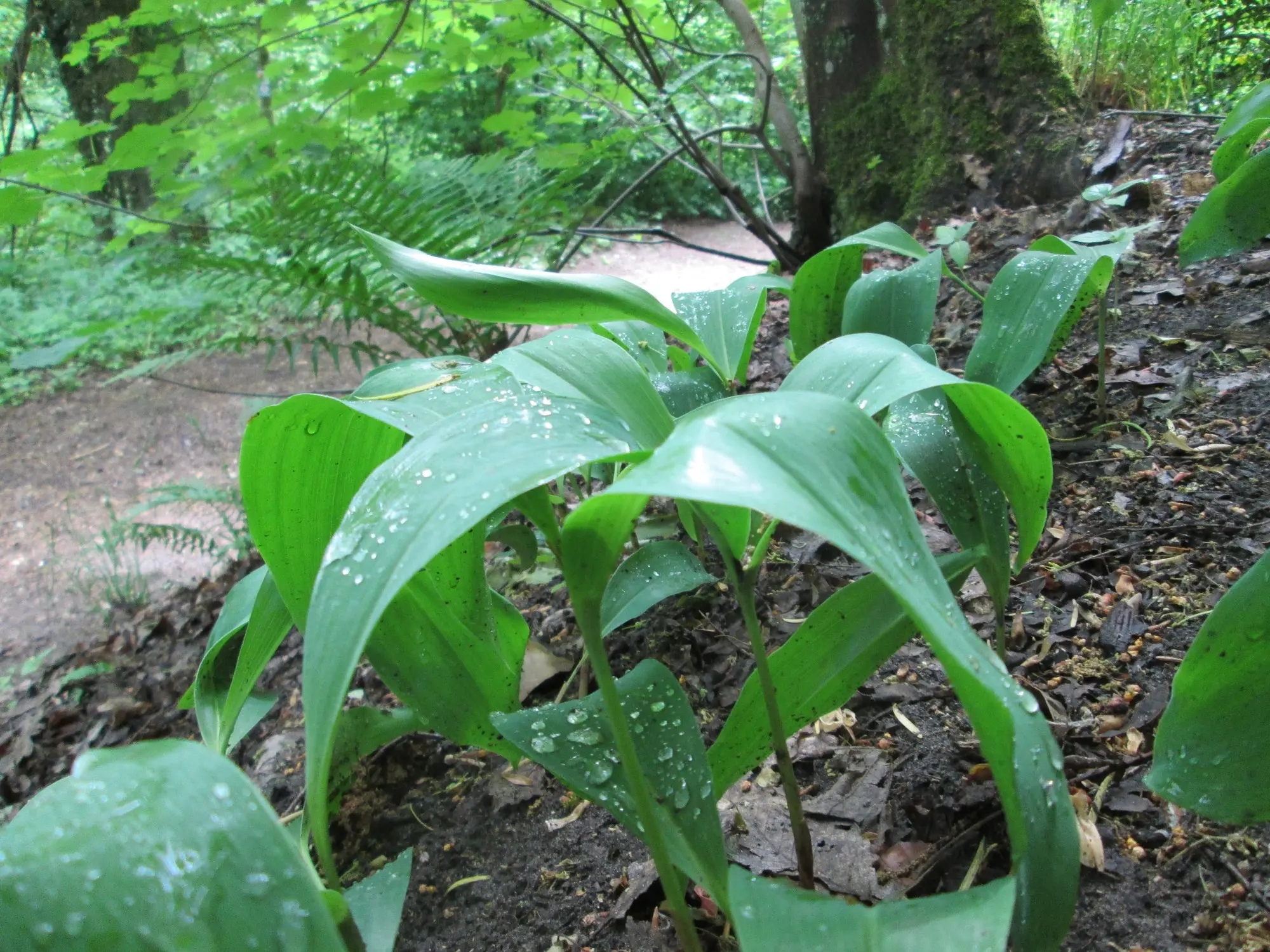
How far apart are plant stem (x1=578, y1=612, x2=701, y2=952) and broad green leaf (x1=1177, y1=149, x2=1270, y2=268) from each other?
0.79 metres

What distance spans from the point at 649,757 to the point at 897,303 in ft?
1.67

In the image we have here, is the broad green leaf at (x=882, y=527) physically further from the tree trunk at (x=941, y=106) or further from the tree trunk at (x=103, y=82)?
the tree trunk at (x=103, y=82)

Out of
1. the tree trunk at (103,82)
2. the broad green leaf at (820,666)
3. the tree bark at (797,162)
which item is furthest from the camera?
the tree trunk at (103,82)

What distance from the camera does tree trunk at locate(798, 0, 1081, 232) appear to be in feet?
5.33

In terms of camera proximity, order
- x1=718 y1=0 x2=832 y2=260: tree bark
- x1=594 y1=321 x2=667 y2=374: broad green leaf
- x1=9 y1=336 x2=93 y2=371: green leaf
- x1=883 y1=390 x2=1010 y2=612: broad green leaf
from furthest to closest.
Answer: x1=718 y1=0 x2=832 y2=260: tree bark, x1=9 y1=336 x2=93 y2=371: green leaf, x1=594 y1=321 x2=667 y2=374: broad green leaf, x1=883 y1=390 x2=1010 y2=612: broad green leaf

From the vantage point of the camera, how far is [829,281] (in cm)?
85

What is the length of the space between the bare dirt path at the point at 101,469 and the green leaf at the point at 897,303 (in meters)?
1.23

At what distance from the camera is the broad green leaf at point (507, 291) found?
45 centimetres

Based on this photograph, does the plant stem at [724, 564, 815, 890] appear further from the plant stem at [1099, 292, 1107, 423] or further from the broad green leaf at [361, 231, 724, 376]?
the plant stem at [1099, 292, 1107, 423]

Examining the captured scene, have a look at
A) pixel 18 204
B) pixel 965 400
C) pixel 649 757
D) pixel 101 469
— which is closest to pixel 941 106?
pixel 965 400

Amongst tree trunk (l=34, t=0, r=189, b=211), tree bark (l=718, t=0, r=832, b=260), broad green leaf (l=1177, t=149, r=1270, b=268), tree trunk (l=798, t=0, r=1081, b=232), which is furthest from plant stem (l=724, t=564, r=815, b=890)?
tree trunk (l=34, t=0, r=189, b=211)

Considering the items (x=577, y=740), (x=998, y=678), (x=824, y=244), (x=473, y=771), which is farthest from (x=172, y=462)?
(x=998, y=678)

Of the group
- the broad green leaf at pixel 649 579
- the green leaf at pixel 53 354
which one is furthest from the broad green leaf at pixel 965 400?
the green leaf at pixel 53 354

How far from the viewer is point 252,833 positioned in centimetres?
29
